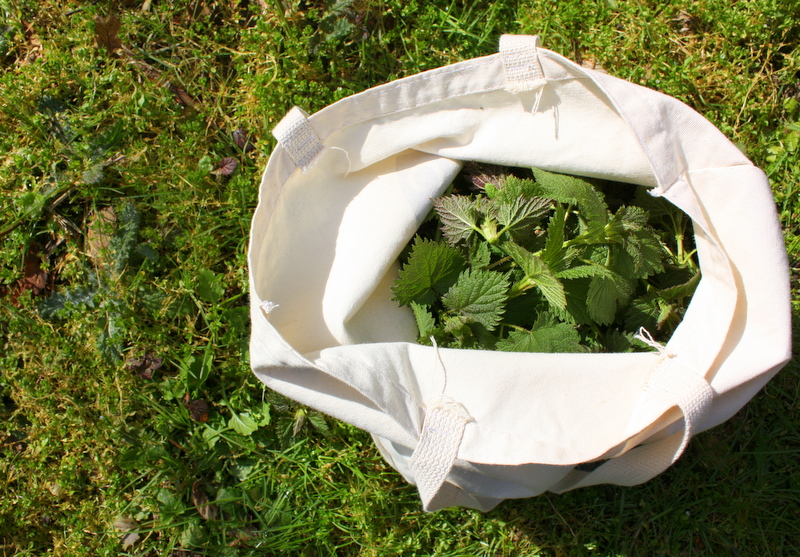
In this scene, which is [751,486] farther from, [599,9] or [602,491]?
[599,9]

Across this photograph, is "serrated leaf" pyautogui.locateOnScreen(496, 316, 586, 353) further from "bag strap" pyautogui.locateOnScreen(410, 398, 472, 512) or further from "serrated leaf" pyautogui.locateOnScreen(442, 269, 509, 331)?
"bag strap" pyautogui.locateOnScreen(410, 398, 472, 512)

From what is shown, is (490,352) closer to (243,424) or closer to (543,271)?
(543,271)

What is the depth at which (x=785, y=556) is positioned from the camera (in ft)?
4.82

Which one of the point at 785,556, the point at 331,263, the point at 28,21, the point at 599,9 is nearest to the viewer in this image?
the point at 331,263

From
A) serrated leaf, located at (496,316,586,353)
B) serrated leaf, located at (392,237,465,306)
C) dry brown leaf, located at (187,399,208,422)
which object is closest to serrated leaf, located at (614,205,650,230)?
serrated leaf, located at (496,316,586,353)

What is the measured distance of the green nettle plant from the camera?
1.20 metres

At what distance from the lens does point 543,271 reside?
1.16 m

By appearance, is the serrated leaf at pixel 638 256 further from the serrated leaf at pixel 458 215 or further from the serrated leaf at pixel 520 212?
the serrated leaf at pixel 458 215

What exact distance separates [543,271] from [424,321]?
27 cm

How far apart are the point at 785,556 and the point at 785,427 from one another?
32 cm

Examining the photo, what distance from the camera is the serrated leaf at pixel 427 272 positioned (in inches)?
48.1

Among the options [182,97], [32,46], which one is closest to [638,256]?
[182,97]

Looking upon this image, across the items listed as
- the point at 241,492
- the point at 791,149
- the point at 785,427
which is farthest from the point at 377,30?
the point at 785,427

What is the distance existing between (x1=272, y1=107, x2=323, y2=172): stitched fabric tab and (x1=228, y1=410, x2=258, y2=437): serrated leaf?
27.6 inches
